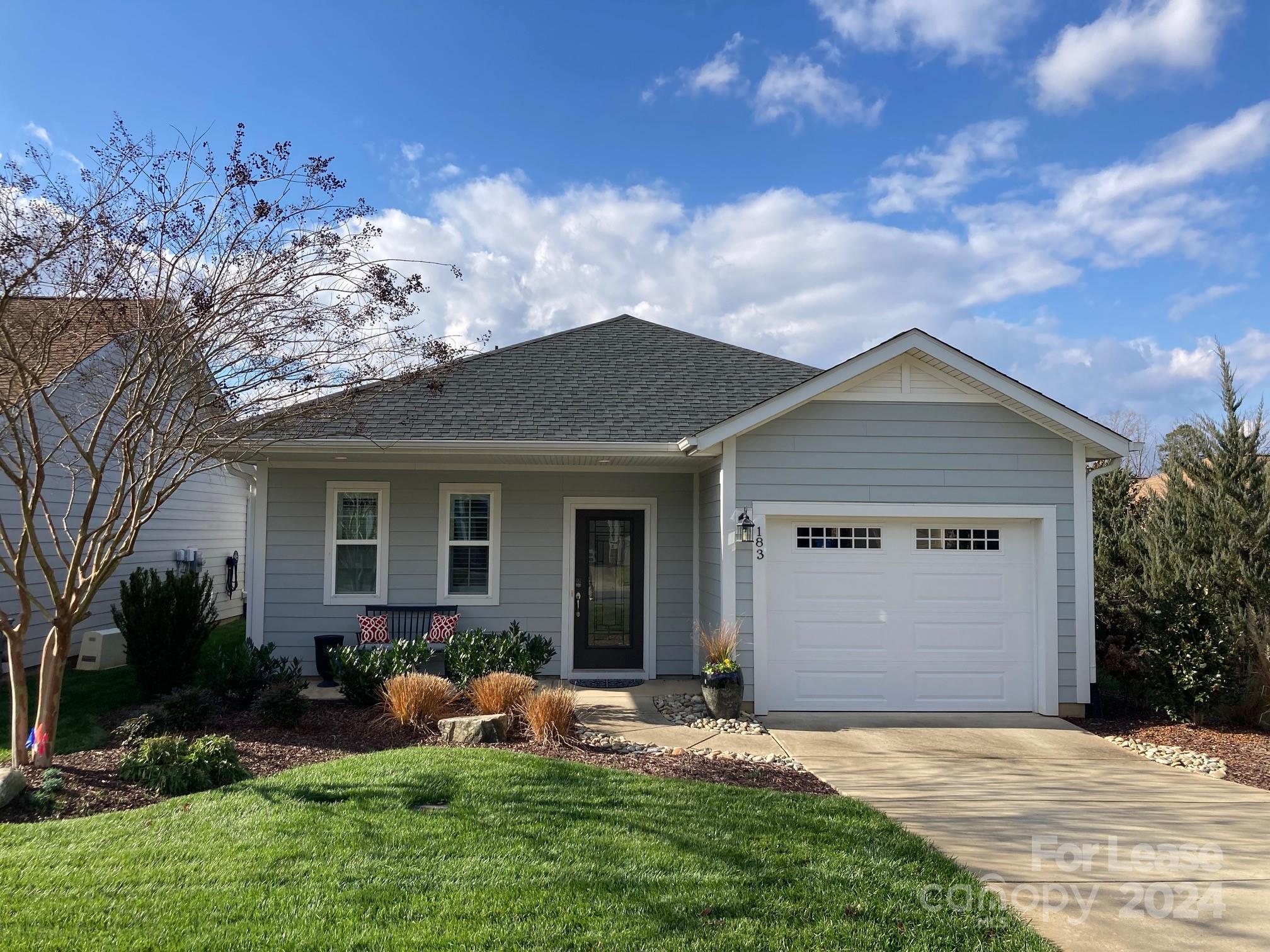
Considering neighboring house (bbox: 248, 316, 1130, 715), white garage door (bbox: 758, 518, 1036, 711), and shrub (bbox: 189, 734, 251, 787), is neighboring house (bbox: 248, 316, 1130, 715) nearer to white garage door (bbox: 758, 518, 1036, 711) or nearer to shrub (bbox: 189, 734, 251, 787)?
white garage door (bbox: 758, 518, 1036, 711)

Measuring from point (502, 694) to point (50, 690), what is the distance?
3.35 metres

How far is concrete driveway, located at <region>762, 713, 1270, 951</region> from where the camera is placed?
3.78 meters

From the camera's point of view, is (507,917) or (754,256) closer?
(507,917)

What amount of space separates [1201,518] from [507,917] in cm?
926

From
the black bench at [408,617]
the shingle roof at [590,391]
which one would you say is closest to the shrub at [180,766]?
the shingle roof at [590,391]

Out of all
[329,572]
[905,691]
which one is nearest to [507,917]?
[905,691]

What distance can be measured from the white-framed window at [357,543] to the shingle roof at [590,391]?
1.05 m

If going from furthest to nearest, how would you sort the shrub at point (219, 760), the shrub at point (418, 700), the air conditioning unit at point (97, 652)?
the air conditioning unit at point (97, 652) → the shrub at point (418, 700) → the shrub at point (219, 760)

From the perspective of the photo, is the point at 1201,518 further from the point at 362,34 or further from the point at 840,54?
the point at 362,34

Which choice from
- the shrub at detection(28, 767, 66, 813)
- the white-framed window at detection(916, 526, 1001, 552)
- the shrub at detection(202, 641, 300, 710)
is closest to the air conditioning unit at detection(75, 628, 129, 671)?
the shrub at detection(202, 641, 300, 710)

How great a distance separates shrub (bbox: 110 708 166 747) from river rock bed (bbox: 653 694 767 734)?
453 centimetres

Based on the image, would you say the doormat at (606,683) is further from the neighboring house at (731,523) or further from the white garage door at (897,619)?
the white garage door at (897,619)

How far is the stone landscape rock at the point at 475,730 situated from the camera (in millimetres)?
6637

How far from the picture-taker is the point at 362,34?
27.8ft
